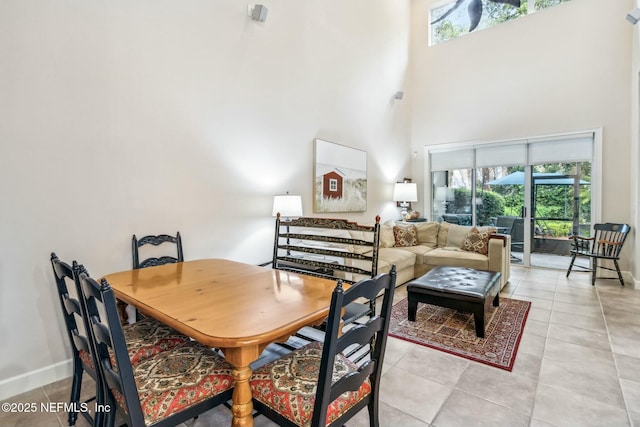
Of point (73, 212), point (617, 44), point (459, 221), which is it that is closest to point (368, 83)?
point (459, 221)

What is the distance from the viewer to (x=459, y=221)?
21.3 feet

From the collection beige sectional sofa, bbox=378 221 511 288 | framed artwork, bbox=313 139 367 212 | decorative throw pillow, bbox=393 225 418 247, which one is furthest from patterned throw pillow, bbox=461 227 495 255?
framed artwork, bbox=313 139 367 212

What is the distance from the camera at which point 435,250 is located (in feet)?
16.0

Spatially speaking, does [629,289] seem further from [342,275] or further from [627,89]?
[342,275]

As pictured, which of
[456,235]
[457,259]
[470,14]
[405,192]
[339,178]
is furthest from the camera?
[470,14]

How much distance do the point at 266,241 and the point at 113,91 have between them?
6.71ft

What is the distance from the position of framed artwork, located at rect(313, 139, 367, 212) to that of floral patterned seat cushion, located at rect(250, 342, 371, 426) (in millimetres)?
3105

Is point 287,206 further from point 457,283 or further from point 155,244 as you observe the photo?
point 457,283

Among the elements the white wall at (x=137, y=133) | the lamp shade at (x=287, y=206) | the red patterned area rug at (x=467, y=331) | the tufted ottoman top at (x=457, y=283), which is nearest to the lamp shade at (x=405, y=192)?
the white wall at (x=137, y=133)

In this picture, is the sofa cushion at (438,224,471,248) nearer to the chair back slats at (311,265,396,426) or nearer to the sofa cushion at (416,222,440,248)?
the sofa cushion at (416,222,440,248)

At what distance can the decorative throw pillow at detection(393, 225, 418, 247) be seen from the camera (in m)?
5.20

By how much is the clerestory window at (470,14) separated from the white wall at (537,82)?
16 centimetres

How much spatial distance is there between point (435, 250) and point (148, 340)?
13.8 feet

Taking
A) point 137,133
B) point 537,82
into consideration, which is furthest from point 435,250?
point 137,133
